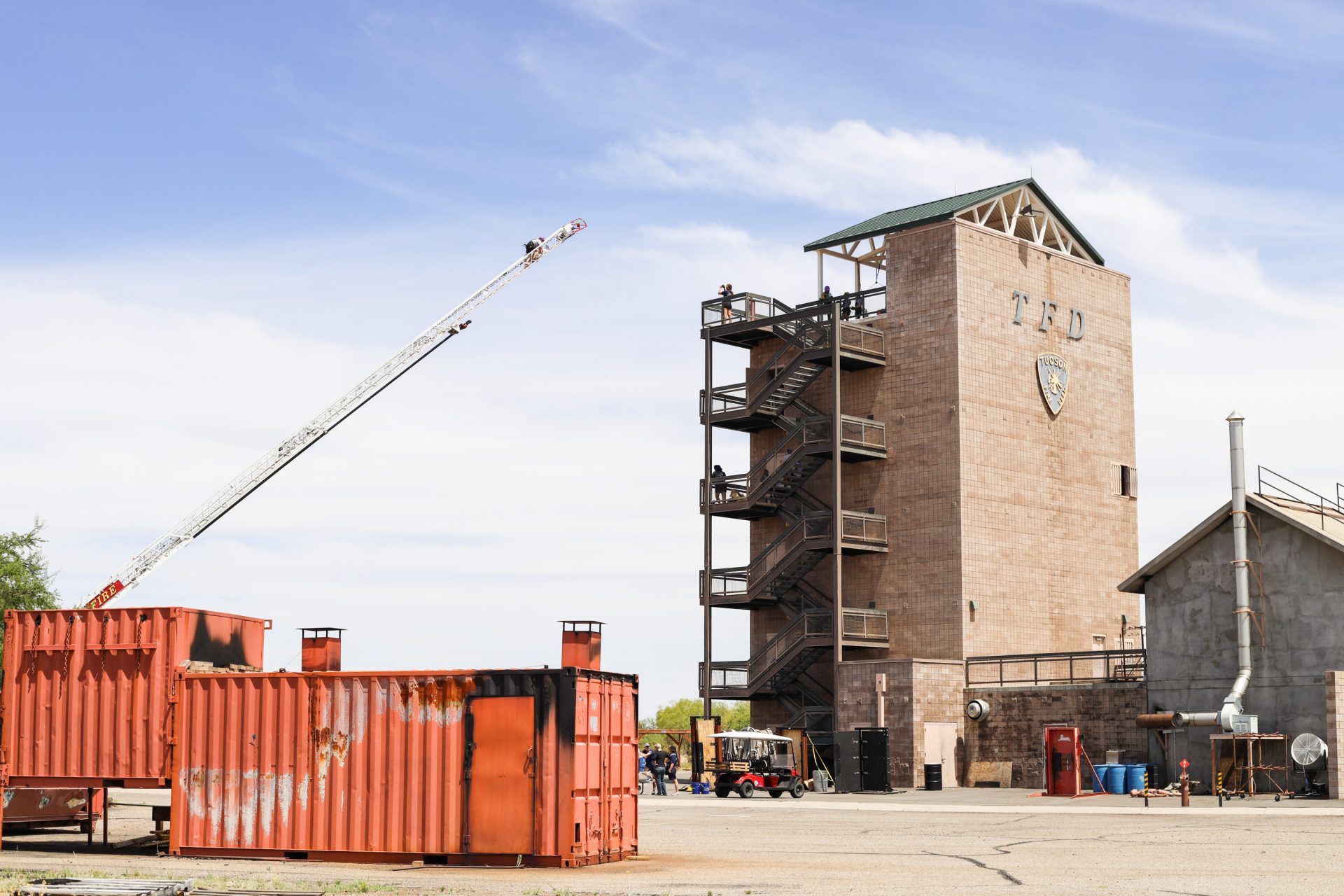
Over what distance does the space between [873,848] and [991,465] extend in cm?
3518

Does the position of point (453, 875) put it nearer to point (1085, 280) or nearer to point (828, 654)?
point (828, 654)

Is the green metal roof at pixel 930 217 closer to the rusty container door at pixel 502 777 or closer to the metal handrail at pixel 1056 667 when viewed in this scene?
the metal handrail at pixel 1056 667

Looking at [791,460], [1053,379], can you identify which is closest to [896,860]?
[791,460]

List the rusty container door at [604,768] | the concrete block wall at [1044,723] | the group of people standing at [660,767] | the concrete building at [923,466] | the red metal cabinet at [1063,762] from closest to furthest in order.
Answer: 1. the rusty container door at [604,768]
2. the red metal cabinet at [1063,762]
3. the group of people standing at [660,767]
4. the concrete block wall at [1044,723]
5. the concrete building at [923,466]

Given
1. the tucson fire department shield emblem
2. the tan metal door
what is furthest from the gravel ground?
the tucson fire department shield emblem

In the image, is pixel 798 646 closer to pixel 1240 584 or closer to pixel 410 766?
pixel 1240 584

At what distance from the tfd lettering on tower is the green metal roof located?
3670 millimetres

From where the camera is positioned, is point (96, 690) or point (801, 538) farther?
point (801, 538)

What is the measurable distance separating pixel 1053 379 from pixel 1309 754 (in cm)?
2374

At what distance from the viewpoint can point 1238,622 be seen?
4716cm

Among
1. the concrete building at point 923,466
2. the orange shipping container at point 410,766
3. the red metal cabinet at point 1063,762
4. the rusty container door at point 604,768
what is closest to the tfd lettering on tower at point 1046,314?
the concrete building at point 923,466

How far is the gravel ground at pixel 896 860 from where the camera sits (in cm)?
A: 2038

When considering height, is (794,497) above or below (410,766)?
above

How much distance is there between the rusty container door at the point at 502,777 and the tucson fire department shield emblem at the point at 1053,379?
42.0 meters
